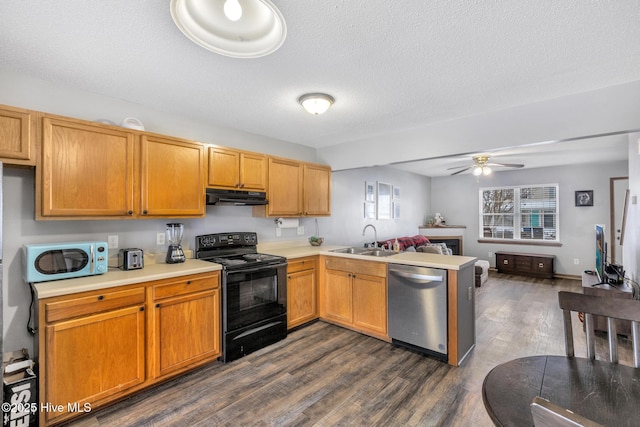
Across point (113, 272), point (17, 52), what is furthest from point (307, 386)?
point (17, 52)

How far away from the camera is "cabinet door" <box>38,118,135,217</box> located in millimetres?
2045

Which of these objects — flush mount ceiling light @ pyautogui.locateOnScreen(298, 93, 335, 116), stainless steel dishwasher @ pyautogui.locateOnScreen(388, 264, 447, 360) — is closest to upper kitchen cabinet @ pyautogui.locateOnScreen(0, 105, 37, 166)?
flush mount ceiling light @ pyautogui.locateOnScreen(298, 93, 335, 116)

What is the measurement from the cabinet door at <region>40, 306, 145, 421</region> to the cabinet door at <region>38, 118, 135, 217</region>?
2.63ft

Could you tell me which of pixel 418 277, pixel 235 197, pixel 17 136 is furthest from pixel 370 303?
pixel 17 136

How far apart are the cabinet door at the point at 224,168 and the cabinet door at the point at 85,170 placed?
0.71 metres

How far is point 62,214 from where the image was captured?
210 centimetres

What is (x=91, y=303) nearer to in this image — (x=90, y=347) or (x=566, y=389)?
(x=90, y=347)

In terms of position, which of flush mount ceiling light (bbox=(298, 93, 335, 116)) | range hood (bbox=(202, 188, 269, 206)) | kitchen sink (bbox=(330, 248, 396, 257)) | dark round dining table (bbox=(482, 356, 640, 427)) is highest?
flush mount ceiling light (bbox=(298, 93, 335, 116))

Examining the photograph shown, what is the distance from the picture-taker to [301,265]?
136 inches

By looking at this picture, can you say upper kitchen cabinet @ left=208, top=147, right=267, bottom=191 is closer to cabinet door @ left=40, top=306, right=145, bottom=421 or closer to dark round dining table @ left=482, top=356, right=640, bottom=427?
cabinet door @ left=40, top=306, right=145, bottom=421

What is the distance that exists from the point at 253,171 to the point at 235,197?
420mm

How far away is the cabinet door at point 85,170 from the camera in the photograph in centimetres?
204

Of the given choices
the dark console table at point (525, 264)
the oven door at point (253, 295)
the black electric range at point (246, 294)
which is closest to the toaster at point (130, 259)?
the black electric range at point (246, 294)

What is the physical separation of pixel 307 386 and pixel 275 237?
77.5 inches
